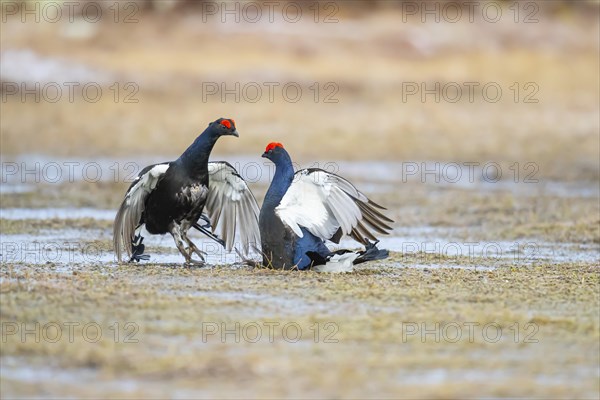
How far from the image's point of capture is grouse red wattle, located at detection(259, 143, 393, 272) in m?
10.1

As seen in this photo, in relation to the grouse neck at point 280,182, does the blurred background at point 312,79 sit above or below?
above

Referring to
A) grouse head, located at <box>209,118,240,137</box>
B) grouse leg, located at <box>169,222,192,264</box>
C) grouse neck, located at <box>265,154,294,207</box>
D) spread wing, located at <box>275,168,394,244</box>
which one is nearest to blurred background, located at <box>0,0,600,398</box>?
grouse leg, located at <box>169,222,192,264</box>

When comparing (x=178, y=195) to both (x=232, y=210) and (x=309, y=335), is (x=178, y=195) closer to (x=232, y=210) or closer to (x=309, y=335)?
(x=232, y=210)

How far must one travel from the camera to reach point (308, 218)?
1025cm

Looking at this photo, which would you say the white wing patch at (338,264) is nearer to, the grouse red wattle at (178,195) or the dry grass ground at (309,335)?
the dry grass ground at (309,335)

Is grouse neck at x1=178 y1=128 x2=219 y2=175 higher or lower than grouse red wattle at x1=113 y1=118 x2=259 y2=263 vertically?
higher

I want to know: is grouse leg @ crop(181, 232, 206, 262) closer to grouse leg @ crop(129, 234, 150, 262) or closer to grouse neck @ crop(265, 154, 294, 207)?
grouse leg @ crop(129, 234, 150, 262)

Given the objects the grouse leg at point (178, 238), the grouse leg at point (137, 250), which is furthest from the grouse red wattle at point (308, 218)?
the grouse leg at point (137, 250)

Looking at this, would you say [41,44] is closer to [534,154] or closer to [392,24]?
[392,24]

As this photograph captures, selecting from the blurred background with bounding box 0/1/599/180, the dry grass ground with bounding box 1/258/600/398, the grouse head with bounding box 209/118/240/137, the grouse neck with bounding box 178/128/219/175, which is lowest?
the dry grass ground with bounding box 1/258/600/398

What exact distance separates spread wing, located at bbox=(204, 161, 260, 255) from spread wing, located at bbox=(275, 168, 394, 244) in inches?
54.4

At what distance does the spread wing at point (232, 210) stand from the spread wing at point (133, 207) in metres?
0.86

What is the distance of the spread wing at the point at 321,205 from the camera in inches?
401

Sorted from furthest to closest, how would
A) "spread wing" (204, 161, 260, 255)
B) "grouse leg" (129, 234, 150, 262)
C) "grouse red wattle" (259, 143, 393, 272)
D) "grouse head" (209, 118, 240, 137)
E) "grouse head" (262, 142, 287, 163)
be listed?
1. "spread wing" (204, 161, 260, 255)
2. "grouse leg" (129, 234, 150, 262)
3. "grouse head" (209, 118, 240, 137)
4. "grouse head" (262, 142, 287, 163)
5. "grouse red wattle" (259, 143, 393, 272)
